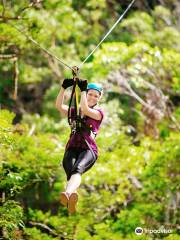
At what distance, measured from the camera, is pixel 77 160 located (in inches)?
185

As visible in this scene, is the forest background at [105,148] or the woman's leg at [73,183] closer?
the woman's leg at [73,183]

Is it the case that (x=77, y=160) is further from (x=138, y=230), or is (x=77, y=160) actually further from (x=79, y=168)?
(x=138, y=230)

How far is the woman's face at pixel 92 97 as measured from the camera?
4.82 meters

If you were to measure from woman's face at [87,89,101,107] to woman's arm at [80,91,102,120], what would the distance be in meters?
0.11

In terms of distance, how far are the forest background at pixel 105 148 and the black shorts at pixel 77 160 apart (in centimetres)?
65

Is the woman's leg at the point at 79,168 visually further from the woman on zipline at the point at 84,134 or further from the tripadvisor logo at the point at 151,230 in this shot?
the tripadvisor logo at the point at 151,230

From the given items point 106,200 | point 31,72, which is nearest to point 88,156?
point 106,200

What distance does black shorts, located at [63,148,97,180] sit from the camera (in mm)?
4586

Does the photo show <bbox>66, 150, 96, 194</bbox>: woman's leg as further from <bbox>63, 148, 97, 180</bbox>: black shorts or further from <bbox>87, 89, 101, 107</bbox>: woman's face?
<bbox>87, 89, 101, 107</bbox>: woman's face

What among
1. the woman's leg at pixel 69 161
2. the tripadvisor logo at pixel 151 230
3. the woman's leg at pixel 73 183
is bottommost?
the tripadvisor logo at pixel 151 230

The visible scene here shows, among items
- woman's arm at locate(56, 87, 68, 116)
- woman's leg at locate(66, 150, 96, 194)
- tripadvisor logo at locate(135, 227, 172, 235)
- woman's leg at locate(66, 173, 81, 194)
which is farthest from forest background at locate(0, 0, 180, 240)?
woman's leg at locate(66, 173, 81, 194)

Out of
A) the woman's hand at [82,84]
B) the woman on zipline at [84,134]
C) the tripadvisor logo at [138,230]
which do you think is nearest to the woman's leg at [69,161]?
the woman on zipline at [84,134]

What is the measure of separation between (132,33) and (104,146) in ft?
18.5

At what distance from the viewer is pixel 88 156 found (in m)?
4.73
